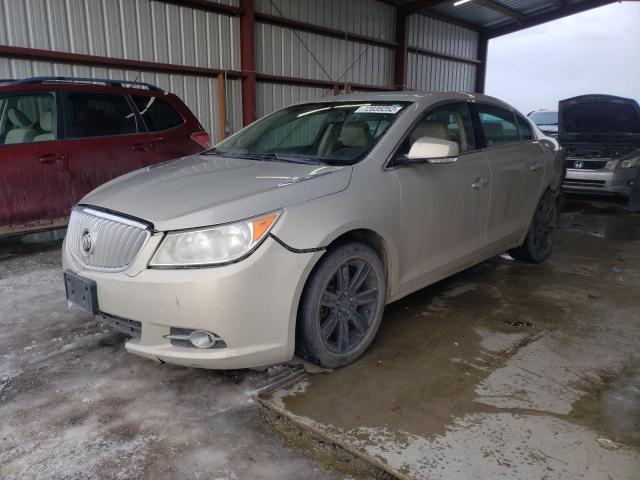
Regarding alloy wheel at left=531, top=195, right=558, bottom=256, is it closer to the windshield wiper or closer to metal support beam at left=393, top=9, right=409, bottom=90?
the windshield wiper

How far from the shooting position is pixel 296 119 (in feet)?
11.7

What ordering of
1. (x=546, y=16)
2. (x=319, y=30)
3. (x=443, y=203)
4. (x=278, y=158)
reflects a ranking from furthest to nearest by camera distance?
(x=546, y=16)
(x=319, y=30)
(x=443, y=203)
(x=278, y=158)

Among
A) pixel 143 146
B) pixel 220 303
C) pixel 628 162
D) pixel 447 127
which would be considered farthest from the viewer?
pixel 628 162

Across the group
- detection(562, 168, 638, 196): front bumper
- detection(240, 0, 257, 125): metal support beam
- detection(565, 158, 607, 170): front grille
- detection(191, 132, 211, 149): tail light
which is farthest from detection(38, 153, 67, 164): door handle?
detection(565, 158, 607, 170): front grille

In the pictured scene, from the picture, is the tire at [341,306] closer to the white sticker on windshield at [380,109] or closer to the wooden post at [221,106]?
the white sticker on windshield at [380,109]

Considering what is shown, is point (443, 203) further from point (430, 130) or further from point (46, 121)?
point (46, 121)

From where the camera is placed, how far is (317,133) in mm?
3287

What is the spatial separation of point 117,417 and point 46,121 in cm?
358

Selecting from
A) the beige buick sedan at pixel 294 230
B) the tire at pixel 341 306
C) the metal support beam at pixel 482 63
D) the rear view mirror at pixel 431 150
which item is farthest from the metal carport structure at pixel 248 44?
the tire at pixel 341 306

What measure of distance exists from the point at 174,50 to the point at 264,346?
7562 millimetres

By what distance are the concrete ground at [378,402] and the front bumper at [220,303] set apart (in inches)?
11.7

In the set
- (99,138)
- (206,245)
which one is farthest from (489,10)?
(206,245)

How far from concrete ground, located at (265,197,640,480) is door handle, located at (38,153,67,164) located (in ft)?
11.2

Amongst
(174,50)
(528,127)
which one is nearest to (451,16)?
(174,50)
